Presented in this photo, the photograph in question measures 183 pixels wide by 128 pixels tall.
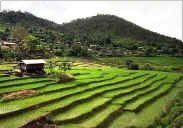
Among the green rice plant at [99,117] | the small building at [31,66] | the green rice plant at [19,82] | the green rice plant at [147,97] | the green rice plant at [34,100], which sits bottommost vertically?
the green rice plant at [147,97]

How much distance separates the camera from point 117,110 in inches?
1141

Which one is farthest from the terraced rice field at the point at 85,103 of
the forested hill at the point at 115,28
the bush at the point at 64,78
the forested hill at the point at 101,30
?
the forested hill at the point at 115,28

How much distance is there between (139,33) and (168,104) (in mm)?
139054

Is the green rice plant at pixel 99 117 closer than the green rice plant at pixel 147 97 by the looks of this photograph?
Yes

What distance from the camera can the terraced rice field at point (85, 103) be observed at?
24.7 m

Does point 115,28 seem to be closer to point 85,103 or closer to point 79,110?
point 85,103

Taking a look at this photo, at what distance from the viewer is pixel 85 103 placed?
3030 cm

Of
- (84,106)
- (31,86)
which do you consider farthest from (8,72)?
(84,106)

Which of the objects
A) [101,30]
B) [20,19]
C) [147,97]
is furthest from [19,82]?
[101,30]

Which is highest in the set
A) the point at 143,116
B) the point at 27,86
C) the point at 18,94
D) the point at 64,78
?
the point at 64,78

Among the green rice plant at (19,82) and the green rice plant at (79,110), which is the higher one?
the green rice plant at (19,82)

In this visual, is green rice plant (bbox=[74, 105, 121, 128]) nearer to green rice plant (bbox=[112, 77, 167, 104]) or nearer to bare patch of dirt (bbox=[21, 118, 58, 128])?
green rice plant (bbox=[112, 77, 167, 104])

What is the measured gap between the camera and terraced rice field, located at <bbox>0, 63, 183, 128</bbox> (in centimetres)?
2465

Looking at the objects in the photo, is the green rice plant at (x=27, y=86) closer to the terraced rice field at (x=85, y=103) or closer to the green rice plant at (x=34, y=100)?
the terraced rice field at (x=85, y=103)
